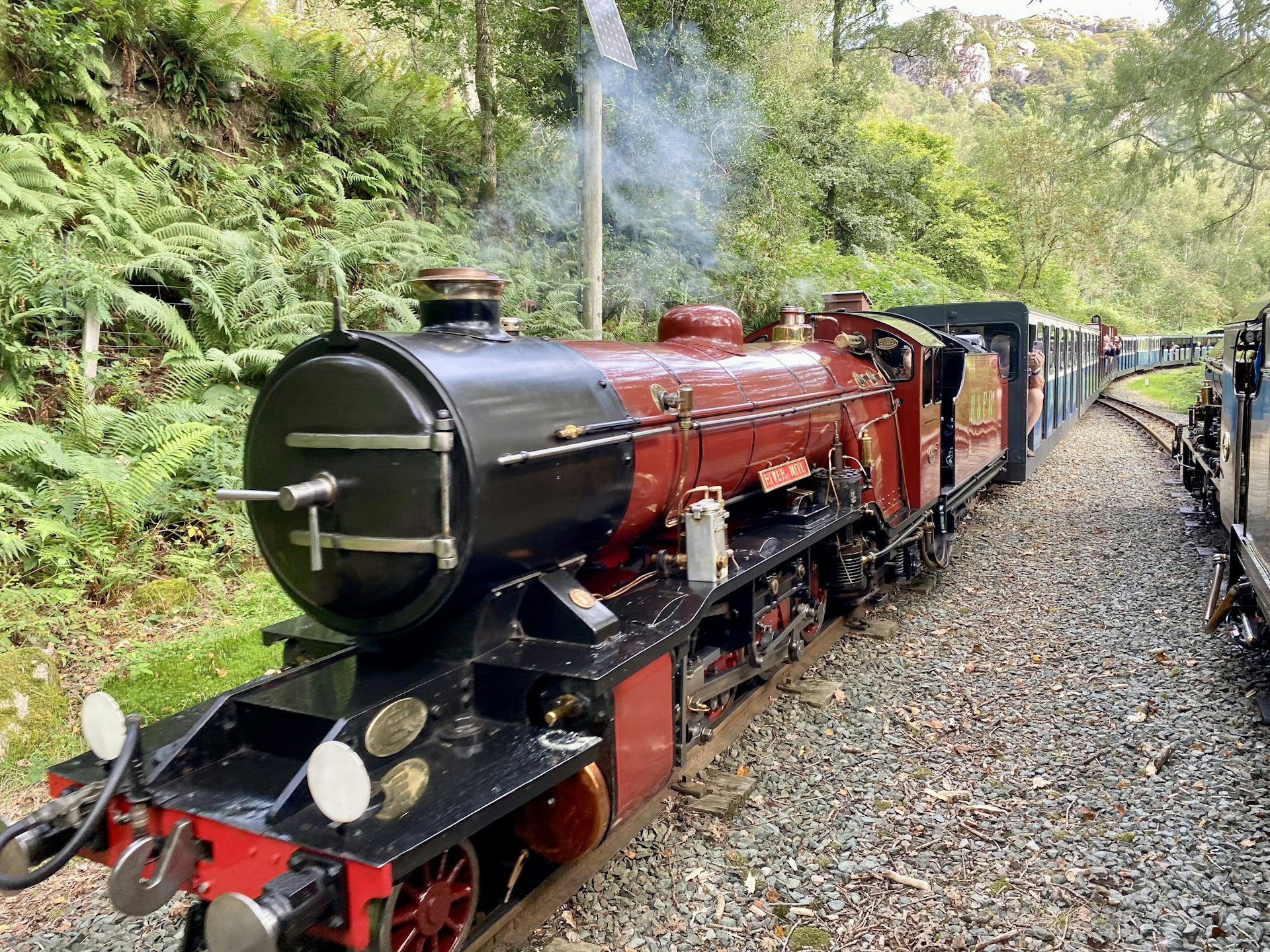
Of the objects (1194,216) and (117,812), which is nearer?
(117,812)

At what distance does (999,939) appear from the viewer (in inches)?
127

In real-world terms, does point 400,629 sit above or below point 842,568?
above

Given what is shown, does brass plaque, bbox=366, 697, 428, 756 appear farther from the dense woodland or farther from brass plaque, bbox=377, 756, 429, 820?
the dense woodland

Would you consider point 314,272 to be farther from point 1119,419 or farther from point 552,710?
point 1119,419

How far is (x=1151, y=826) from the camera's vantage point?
3.98 m

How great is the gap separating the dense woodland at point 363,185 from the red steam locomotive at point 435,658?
3.29m

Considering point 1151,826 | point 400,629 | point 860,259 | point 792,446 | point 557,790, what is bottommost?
point 1151,826

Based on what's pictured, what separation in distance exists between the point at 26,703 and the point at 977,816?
5086 mm

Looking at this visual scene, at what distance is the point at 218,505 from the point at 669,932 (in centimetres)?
544

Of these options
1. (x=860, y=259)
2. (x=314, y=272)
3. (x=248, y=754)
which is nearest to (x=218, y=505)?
(x=314, y=272)

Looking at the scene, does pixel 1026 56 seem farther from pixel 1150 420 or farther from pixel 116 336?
pixel 116 336

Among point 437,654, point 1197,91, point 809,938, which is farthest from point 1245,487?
point 1197,91

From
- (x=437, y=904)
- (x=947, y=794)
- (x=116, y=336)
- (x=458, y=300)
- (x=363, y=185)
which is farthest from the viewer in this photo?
(x=363, y=185)

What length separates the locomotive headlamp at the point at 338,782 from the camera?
2.33 m
